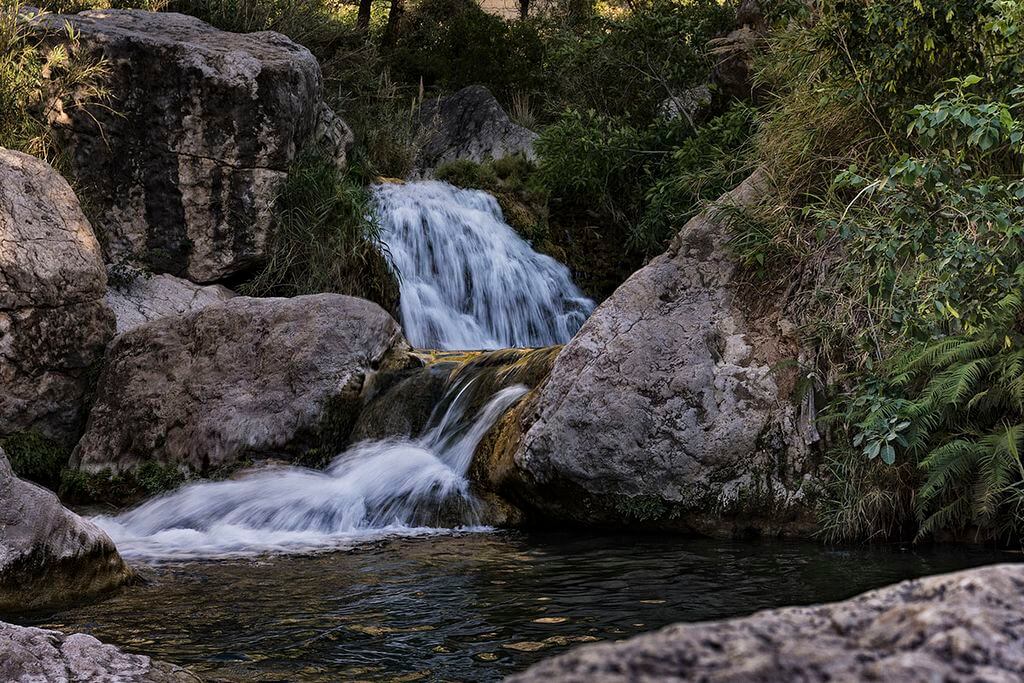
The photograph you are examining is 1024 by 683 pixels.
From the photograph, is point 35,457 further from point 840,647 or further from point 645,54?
point 840,647

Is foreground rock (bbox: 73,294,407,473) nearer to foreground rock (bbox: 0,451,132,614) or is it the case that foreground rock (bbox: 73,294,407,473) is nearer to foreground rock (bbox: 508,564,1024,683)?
foreground rock (bbox: 0,451,132,614)

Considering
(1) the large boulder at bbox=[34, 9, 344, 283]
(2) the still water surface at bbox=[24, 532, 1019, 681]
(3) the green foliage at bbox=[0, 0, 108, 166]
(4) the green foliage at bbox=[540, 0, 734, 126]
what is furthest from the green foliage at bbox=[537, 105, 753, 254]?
(3) the green foliage at bbox=[0, 0, 108, 166]

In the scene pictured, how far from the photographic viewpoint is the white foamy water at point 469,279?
484 inches

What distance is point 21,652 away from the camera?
3473mm

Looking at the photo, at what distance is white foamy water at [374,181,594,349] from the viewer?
12297 millimetres

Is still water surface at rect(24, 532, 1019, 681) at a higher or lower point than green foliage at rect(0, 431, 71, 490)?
lower

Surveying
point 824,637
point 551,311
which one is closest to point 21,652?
point 824,637

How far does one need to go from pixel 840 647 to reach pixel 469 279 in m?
11.9

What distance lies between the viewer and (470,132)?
17656mm

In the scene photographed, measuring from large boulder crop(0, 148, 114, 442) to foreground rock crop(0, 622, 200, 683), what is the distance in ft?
21.3

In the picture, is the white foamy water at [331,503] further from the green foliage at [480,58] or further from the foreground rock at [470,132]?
the green foliage at [480,58]

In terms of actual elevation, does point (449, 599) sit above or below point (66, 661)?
below

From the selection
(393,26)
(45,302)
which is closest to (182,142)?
(45,302)

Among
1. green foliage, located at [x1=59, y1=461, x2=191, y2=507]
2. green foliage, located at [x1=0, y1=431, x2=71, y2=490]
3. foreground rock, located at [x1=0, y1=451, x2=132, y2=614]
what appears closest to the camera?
foreground rock, located at [x1=0, y1=451, x2=132, y2=614]
